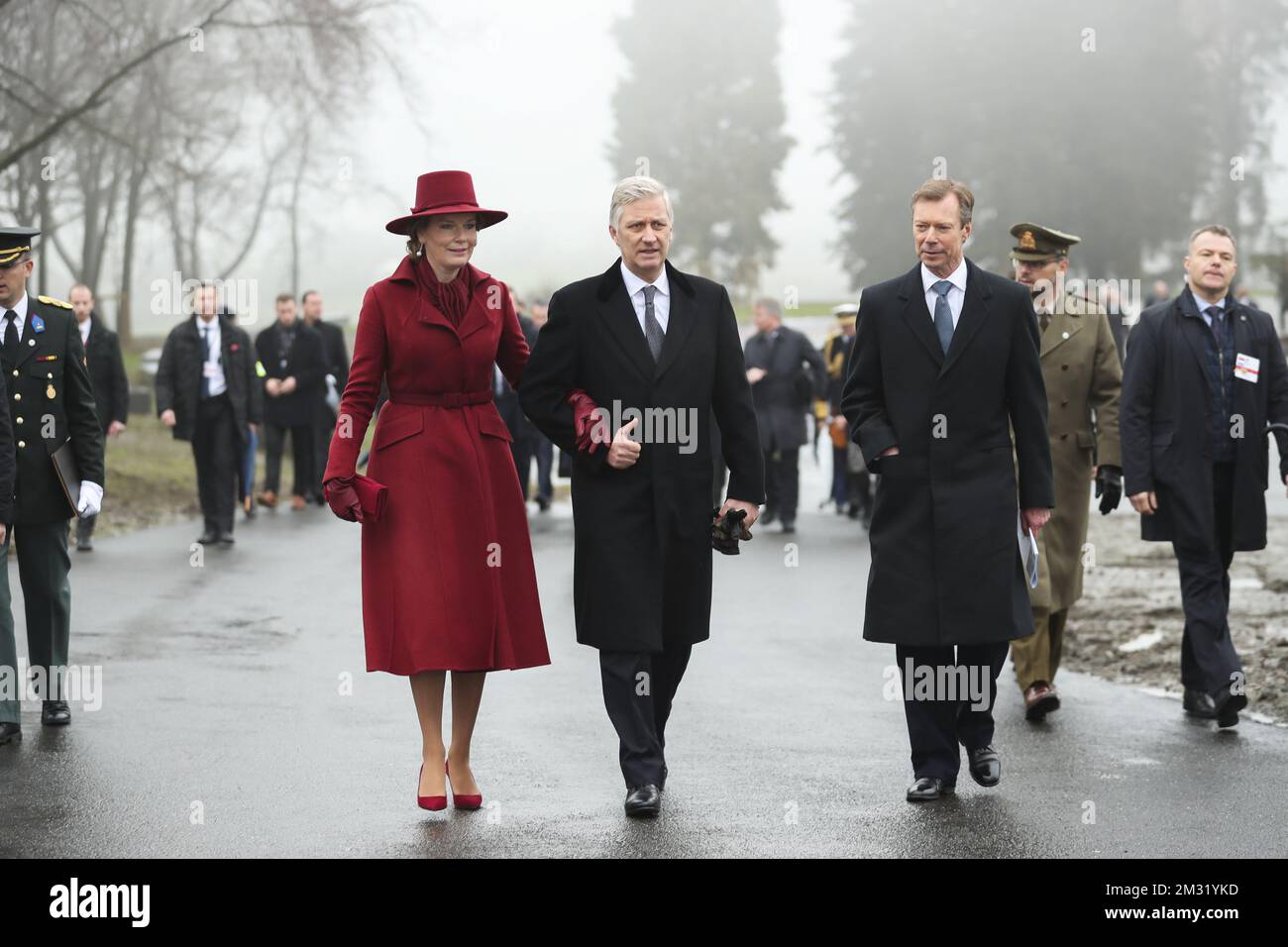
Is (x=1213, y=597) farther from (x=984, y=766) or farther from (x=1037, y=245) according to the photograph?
(x=984, y=766)

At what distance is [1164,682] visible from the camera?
9.60 m

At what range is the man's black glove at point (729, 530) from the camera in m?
6.59

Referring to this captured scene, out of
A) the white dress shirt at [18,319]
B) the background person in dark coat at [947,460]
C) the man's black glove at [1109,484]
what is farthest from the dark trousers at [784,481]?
the background person in dark coat at [947,460]

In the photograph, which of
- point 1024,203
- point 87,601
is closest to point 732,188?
point 1024,203

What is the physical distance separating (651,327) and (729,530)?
771mm

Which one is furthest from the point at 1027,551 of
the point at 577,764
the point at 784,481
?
the point at 784,481

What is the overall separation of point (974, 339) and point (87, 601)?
25.0ft

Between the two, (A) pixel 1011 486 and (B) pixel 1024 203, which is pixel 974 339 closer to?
(A) pixel 1011 486

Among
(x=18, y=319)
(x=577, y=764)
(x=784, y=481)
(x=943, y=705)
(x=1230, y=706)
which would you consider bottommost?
(x=577, y=764)

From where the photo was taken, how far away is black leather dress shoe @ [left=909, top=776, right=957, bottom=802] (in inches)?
262

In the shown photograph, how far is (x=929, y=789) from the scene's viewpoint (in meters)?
6.70

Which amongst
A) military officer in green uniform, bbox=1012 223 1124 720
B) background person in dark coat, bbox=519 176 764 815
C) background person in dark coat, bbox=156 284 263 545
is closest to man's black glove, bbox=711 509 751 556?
background person in dark coat, bbox=519 176 764 815
